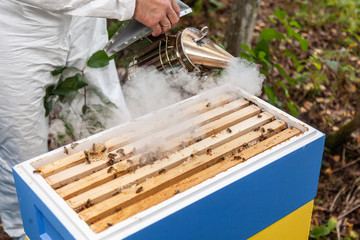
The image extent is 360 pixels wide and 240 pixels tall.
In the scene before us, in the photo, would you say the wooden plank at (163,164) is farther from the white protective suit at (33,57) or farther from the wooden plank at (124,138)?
the white protective suit at (33,57)

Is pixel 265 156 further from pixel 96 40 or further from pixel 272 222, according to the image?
pixel 96 40

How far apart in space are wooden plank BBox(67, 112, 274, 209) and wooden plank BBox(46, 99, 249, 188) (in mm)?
97

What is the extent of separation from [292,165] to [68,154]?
2.64 ft

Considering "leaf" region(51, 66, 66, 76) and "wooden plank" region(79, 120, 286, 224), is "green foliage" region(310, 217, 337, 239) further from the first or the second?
"leaf" region(51, 66, 66, 76)

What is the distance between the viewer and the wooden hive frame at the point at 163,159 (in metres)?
1.33

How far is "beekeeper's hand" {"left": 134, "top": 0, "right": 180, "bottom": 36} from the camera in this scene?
1656 mm

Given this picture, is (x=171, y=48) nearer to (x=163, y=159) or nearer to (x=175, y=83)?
(x=175, y=83)

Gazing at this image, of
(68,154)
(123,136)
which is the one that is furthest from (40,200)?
(123,136)

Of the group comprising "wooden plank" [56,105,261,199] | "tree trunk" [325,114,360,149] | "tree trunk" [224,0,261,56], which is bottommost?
"tree trunk" [325,114,360,149]

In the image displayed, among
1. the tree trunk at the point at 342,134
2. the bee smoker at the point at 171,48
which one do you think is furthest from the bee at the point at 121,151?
the tree trunk at the point at 342,134

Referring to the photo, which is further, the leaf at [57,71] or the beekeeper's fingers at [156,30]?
the leaf at [57,71]

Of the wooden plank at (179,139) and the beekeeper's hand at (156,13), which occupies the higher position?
the beekeeper's hand at (156,13)

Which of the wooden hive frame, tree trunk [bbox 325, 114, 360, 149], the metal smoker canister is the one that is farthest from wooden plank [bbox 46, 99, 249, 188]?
tree trunk [bbox 325, 114, 360, 149]

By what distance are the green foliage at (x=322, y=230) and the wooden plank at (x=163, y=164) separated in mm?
1088
